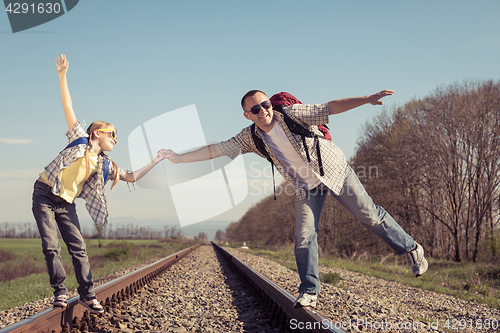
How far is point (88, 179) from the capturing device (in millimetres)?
3320

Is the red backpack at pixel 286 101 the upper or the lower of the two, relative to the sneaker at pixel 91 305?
upper

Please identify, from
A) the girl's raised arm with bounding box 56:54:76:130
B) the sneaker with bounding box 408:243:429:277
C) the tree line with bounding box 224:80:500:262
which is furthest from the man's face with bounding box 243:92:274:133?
the tree line with bounding box 224:80:500:262

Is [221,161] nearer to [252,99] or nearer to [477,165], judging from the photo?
[252,99]

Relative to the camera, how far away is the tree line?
20406mm

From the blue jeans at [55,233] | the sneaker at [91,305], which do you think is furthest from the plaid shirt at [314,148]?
the sneaker at [91,305]

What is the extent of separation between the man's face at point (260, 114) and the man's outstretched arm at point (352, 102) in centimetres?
53

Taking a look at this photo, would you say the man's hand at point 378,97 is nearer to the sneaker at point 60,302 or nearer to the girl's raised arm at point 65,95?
the girl's raised arm at point 65,95

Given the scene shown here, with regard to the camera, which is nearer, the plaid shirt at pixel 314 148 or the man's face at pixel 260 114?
the plaid shirt at pixel 314 148

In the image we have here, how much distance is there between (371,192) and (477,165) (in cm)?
598

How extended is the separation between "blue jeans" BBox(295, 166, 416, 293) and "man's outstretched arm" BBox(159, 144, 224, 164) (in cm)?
96

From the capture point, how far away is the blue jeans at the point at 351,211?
10.9 ft

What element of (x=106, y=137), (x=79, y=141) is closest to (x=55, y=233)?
(x=79, y=141)

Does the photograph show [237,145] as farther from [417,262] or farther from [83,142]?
[417,262]

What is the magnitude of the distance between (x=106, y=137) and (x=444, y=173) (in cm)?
2232
